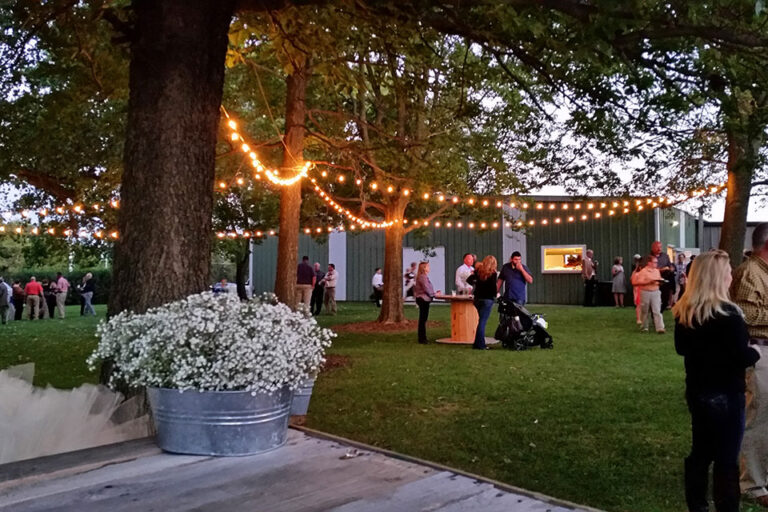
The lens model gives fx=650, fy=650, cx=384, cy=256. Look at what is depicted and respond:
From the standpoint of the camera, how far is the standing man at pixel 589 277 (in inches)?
861

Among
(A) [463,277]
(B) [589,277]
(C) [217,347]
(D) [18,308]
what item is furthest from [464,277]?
(D) [18,308]

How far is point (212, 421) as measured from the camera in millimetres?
2910

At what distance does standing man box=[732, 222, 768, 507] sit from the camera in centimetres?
391

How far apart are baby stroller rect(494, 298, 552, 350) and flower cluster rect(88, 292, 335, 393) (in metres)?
8.16

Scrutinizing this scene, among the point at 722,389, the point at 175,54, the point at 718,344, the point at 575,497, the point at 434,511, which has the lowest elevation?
the point at 575,497

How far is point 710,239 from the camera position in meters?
27.0

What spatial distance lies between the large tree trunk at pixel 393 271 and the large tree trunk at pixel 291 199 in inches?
236

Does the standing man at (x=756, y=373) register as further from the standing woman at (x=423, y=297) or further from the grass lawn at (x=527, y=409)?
the standing woman at (x=423, y=297)

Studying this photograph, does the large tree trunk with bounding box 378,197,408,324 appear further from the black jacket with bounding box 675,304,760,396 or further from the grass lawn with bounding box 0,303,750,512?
the black jacket with bounding box 675,304,760,396

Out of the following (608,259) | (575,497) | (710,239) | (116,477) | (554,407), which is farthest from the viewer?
(710,239)

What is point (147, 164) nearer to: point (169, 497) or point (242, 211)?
point (169, 497)

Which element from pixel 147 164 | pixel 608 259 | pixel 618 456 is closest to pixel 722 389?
A: pixel 618 456

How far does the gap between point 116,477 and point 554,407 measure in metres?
4.75

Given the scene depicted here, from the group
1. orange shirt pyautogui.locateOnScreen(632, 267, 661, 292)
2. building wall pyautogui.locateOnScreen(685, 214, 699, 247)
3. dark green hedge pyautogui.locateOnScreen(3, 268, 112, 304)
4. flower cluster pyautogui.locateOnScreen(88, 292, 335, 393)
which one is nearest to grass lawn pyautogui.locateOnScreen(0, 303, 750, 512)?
orange shirt pyautogui.locateOnScreen(632, 267, 661, 292)
